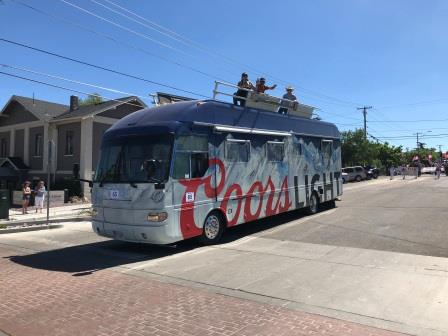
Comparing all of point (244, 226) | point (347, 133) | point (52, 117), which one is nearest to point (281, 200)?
point (244, 226)

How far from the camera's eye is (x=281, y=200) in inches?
546

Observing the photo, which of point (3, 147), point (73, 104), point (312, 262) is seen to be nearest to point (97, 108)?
point (73, 104)

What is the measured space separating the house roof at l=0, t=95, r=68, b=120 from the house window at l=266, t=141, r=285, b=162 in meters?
22.5

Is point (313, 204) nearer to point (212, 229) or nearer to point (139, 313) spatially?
point (212, 229)

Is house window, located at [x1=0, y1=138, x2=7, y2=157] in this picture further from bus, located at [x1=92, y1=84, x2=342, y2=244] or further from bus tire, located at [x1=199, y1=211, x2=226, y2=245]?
bus tire, located at [x1=199, y1=211, x2=226, y2=245]

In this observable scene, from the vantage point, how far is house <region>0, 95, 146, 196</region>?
29.4 metres

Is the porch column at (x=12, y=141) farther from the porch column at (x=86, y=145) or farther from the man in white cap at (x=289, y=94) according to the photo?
the man in white cap at (x=289, y=94)

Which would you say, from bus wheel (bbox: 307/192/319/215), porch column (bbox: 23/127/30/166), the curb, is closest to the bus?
bus wheel (bbox: 307/192/319/215)

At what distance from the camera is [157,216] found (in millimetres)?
9711

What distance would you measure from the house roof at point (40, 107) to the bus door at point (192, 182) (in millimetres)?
24001

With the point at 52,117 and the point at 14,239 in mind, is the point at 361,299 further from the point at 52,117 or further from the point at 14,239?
the point at 52,117

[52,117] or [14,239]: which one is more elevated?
[52,117]

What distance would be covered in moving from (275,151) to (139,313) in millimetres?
8266

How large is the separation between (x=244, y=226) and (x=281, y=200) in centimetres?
131
